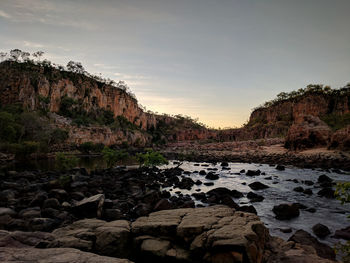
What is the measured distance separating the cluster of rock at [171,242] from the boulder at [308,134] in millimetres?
36283

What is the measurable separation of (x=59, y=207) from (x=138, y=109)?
309 feet

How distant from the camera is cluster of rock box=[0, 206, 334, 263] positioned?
4496mm

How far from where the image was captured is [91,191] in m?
12.4

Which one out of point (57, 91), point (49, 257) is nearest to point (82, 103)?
point (57, 91)

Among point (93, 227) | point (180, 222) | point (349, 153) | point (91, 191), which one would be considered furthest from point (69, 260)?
point (349, 153)

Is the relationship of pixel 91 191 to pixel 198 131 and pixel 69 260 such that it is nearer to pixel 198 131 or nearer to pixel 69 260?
pixel 69 260

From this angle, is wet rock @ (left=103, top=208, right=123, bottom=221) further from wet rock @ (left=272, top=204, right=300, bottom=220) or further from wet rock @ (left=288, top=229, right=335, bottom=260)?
wet rock @ (left=272, top=204, right=300, bottom=220)

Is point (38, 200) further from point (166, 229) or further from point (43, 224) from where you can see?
point (166, 229)

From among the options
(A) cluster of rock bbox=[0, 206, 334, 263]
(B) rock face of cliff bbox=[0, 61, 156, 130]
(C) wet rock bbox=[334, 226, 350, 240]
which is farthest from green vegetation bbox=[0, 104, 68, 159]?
(C) wet rock bbox=[334, 226, 350, 240]

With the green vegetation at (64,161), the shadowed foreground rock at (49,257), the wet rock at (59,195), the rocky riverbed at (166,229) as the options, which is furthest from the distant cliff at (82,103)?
the shadowed foreground rock at (49,257)

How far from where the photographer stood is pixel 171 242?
5.47 m

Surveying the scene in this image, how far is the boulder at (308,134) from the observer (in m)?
35.5

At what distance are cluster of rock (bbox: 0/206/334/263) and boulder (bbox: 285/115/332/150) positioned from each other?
36283 millimetres

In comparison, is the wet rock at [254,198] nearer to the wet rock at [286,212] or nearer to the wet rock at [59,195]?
the wet rock at [286,212]
